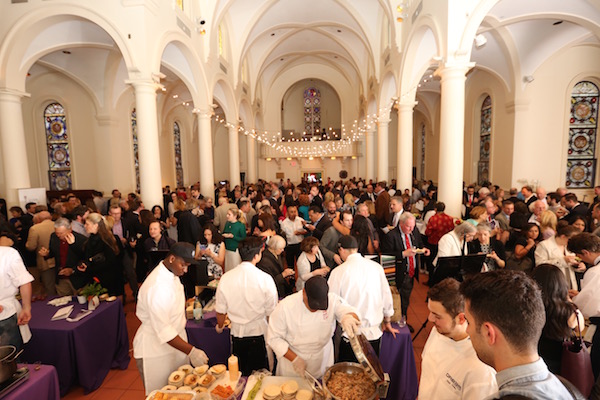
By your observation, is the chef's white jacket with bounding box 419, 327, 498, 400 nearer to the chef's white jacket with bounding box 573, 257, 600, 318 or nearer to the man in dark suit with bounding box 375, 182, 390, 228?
the chef's white jacket with bounding box 573, 257, 600, 318

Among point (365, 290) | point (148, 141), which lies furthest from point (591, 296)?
point (148, 141)

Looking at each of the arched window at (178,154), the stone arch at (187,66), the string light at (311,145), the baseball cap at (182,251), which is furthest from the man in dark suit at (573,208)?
the arched window at (178,154)

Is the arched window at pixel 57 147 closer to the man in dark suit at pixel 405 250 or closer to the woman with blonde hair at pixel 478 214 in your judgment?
the man in dark suit at pixel 405 250

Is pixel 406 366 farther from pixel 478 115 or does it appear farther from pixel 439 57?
pixel 478 115

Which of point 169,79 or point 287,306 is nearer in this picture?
point 287,306

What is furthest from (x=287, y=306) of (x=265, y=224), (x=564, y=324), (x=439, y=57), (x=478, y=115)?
(x=478, y=115)

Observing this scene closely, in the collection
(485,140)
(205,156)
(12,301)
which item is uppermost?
(485,140)

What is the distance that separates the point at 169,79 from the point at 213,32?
4.55 meters

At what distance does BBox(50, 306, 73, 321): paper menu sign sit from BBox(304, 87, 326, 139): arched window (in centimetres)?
2541

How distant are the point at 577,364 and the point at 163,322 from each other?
3.19 meters

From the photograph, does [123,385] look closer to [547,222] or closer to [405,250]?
[405,250]

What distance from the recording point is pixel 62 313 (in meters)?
3.81

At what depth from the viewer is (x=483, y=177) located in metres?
14.8

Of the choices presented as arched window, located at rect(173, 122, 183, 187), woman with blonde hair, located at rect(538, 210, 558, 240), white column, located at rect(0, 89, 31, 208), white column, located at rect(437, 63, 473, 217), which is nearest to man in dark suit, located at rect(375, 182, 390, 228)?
white column, located at rect(437, 63, 473, 217)
